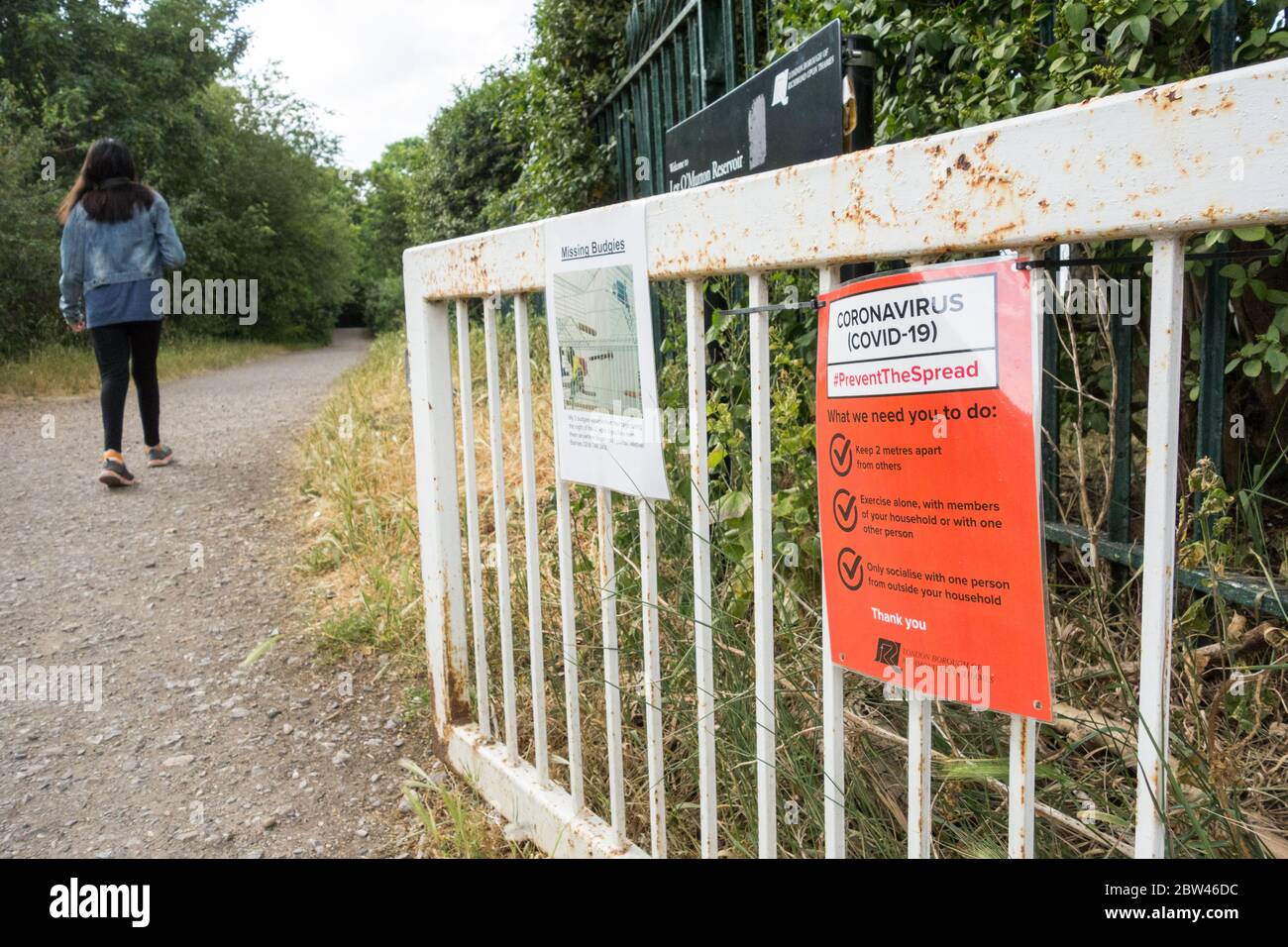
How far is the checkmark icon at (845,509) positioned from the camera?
4.48 ft

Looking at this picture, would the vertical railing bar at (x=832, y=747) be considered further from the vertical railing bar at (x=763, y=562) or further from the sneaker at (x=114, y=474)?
the sneaker at (x=114, y=474)

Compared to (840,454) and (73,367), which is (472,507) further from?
(73,367)

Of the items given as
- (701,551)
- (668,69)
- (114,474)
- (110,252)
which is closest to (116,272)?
(110,252)

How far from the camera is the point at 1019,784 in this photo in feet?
4.01

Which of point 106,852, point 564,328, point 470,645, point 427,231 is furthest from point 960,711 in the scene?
point 427,231

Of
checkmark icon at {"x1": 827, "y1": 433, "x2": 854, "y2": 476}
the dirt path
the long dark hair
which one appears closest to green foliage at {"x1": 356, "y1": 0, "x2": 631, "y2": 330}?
the long dark hair

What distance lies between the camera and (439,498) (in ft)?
8.99

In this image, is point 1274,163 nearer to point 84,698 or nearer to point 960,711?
point 960,711

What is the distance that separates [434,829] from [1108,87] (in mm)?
2210

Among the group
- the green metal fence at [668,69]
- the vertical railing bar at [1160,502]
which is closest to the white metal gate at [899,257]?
the vertical railing bar at [1160,502]

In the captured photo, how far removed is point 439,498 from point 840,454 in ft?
5.17

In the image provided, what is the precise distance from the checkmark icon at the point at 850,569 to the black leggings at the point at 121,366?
586 cm

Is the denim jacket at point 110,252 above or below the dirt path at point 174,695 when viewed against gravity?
above

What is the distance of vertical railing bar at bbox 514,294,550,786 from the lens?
2.21m
